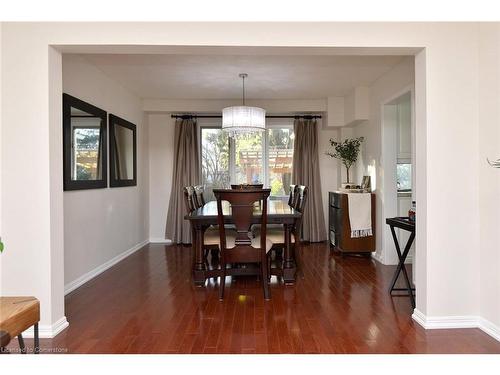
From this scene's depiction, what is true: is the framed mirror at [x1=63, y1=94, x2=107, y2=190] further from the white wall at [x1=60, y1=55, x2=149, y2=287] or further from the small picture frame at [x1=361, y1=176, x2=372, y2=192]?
the small picture frame at [x1=361, y1=176, x2=372, y2=192]

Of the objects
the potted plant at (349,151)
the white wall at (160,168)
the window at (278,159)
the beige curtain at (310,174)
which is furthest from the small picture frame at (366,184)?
the window at (278,159)

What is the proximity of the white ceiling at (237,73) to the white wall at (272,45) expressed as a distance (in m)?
1.25

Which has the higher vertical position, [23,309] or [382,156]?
[382,156]

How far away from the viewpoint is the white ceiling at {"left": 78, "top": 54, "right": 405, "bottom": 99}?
13.2 feet

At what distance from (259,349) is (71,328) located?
1434 mm

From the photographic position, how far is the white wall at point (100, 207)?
12.1 ft

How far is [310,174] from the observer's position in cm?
640

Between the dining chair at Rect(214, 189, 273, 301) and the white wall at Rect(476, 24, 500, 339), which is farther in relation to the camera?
the dining chair at Rect(214, 189, 273, 301)

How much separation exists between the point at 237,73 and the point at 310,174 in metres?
2.48

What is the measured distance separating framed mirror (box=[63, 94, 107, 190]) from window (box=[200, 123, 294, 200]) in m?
2.28

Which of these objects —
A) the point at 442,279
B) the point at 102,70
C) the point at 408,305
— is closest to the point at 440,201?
the point at 442,279

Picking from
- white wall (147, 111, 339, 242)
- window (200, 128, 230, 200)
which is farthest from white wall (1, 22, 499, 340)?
window (200, 128, 230, 200)

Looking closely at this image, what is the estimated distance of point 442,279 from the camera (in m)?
2.73
